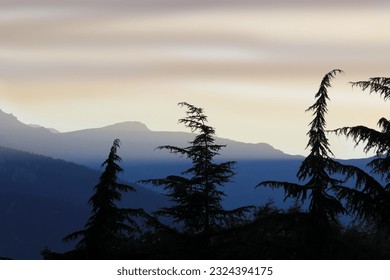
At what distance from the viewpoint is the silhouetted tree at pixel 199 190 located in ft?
94.9

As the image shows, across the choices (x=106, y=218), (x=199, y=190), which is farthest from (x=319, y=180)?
(x=199, y=190)

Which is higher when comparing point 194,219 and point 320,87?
point 320,87

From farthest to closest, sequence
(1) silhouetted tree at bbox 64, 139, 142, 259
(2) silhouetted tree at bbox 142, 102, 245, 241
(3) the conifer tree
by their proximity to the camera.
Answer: (2) silhouetted tree at bbox 142, 102, 245, 241, (1) silhouetted tree at bbox 64, 139, 142, 259, (3) the conifer tree

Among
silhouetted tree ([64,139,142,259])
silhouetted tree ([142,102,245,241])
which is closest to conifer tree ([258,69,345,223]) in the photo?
silhouetted tree ([64,139,142,259])

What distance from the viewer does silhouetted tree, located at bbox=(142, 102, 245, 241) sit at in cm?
2892

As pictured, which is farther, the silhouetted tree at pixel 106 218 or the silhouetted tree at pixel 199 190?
the silhouetted tree at pixel 199 190

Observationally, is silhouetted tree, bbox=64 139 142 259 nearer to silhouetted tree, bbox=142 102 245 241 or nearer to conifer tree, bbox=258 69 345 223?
silhouetted tree, bbox=142 102 245 241

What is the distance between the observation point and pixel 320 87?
16.0 metres

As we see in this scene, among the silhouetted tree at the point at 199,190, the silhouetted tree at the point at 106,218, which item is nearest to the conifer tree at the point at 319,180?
the silhouetted tree at the point at 106,218

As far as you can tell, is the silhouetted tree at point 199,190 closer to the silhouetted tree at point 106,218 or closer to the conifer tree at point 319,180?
the silhouetted tree at point 106,218

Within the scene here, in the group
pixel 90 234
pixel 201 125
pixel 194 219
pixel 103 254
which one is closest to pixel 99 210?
pixel 90 234

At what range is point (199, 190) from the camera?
30812 mm

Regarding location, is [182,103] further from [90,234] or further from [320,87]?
[320,87]
